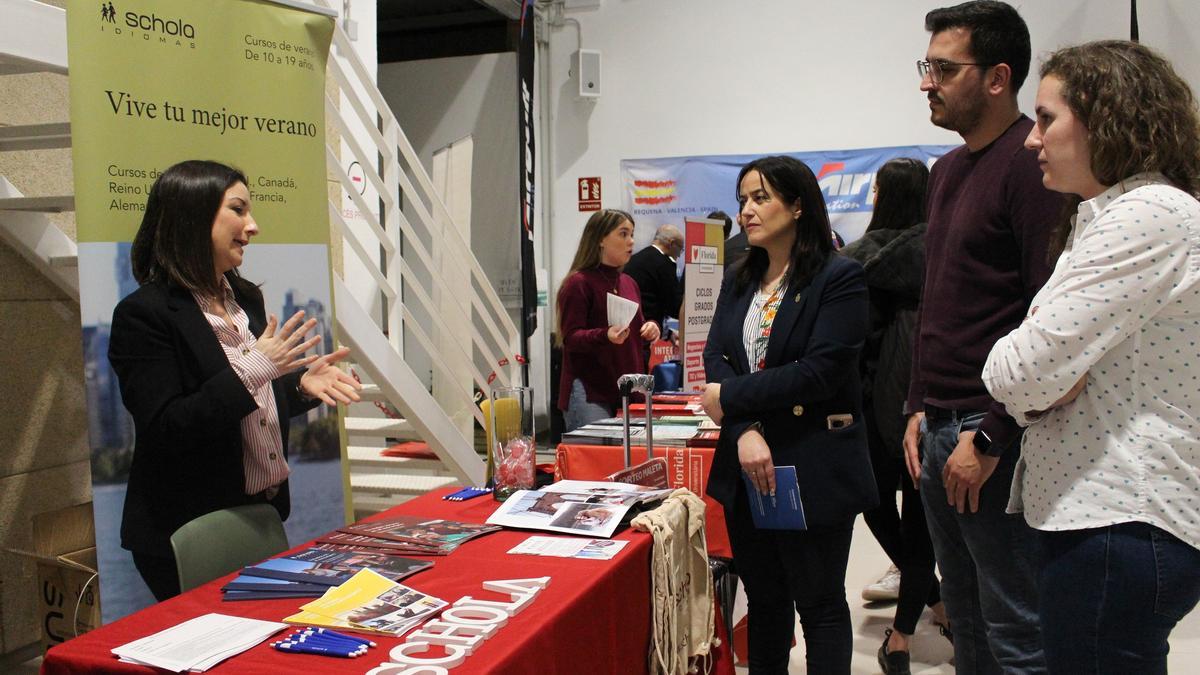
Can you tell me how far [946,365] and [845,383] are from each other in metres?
0.32

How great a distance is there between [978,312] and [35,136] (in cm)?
274

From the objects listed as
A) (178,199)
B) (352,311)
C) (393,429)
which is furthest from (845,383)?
(393,429)

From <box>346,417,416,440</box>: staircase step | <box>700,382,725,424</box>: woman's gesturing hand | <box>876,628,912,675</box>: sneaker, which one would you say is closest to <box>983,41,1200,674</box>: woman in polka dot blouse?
<box>700,382,725,424</box>: woman's gesturing hand

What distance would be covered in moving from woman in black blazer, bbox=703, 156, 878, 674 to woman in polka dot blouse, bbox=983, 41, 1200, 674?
0.70m

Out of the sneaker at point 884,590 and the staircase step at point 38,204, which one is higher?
the staircase step at point 38,204

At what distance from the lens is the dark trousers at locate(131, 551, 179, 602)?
7.53 feet

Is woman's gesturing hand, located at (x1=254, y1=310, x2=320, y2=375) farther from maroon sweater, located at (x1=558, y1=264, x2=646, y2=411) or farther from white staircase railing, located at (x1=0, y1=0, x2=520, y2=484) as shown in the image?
maroon sweater, located at (x1=558, y1=264, x2=646, y2=411)

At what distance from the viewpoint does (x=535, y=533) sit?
1.92 meters

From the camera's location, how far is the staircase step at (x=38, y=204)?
8.87 feet

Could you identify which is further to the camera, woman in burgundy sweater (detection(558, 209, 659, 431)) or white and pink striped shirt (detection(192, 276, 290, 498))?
woman in burgundy sweater (detection(558, 209, 659, 431))

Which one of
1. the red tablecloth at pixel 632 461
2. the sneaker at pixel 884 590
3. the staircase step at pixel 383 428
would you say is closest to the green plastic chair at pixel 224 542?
the red tablecloth at pixel 632 461

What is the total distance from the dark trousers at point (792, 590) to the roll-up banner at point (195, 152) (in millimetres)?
1257

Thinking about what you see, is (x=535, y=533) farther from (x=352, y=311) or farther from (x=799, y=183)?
(x=352, y=311)

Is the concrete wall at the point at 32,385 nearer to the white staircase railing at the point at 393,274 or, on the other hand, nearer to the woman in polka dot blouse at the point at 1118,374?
the white staircase railing at the point at 393,274
